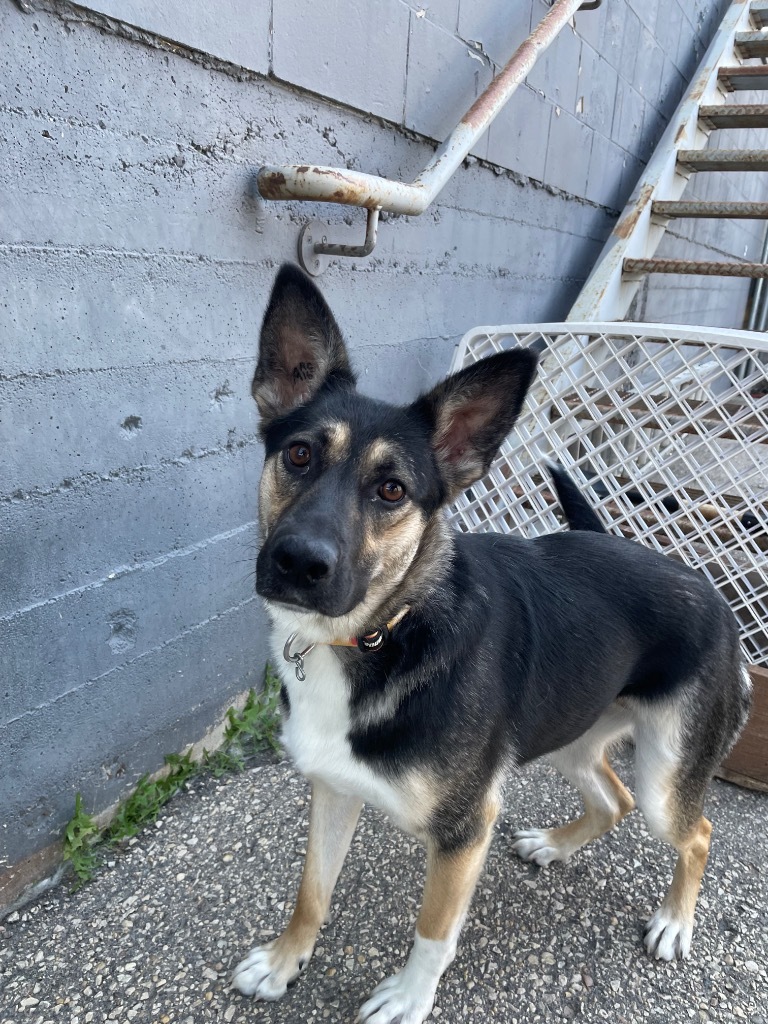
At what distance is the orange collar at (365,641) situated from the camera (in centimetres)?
179

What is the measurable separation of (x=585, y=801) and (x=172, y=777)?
1541 mm

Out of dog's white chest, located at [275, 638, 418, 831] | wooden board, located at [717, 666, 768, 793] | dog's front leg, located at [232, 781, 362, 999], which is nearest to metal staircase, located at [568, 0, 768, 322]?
wooden board, located at [717, 666, 768, 793]

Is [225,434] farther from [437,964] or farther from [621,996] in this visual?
[621,996]

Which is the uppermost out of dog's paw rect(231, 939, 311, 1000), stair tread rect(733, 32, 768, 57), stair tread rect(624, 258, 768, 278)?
stair tread rect(733, 32, 768, 57)

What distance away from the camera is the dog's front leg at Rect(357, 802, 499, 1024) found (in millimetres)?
1810

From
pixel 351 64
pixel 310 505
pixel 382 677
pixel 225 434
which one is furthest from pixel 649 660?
pixel 351 64

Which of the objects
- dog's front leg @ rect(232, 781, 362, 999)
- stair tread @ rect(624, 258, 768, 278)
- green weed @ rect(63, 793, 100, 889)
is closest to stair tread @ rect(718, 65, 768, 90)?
stair tread @ rect(624, 258, 768, 278)

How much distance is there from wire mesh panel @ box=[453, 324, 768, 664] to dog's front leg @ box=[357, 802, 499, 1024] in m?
1.84

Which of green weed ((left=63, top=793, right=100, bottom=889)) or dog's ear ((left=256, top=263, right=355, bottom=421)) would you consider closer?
dog's ear ((left=256, top=263, right=355, bottom=421))

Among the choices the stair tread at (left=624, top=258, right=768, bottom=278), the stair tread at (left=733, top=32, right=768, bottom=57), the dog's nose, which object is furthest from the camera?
the stair tread at (left=733, top=32, right=768, bottom=57)

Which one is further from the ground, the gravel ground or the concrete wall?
the concrete wall

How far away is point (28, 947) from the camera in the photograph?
2.06 m

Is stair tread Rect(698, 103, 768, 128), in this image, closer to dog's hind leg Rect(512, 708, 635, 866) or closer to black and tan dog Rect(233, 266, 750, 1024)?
black and tan dog Rect(233, 266, 750, 1024)

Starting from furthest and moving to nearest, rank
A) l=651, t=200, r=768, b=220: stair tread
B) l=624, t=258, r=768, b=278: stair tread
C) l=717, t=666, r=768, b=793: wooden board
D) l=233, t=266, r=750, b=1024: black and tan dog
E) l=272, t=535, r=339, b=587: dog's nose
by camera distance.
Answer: l=651, t=200, r=768, b=220: stair tread
l=624, t=258, r=768, b=278: stair tread
l=717, t=666, r=768, b=793: wooden board
l=233, t=266, r=750, b=1024: black and tan dog
l=272, t=535, r=339, b=587: dog's nose
